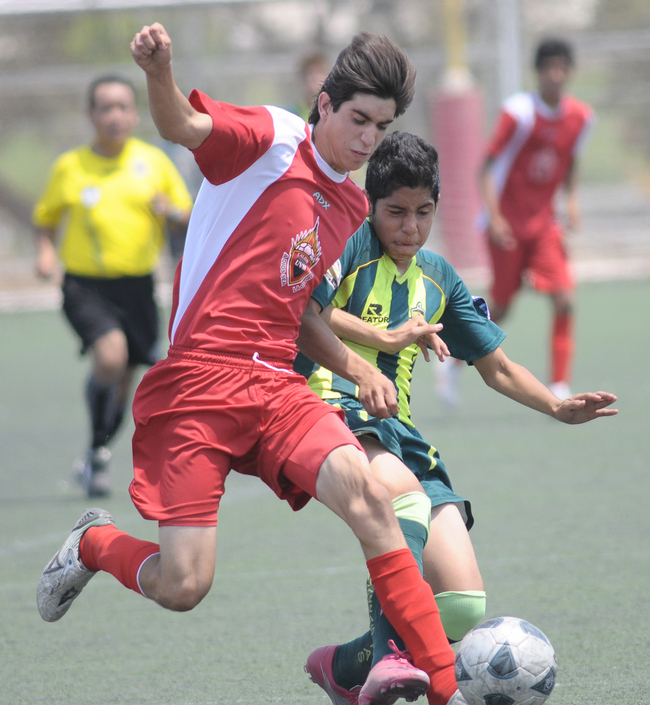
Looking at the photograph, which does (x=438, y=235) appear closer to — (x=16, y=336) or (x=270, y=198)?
(x=16, y=336)

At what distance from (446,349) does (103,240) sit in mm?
3533

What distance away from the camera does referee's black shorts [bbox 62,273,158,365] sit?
19.2 feet

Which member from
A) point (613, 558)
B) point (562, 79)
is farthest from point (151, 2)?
point (613, 558)

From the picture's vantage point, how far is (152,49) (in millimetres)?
2600

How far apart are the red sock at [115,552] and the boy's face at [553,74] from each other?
5240 millimetres

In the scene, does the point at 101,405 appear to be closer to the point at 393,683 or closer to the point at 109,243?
the point at 109,243

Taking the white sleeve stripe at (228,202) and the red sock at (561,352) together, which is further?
the red sock at (561,352)

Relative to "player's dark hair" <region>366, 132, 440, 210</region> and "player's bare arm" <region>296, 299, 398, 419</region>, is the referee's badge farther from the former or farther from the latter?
"player's bare arm" <region>296, 299, 398, 419</region>

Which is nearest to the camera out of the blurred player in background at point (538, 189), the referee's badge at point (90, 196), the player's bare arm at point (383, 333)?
the player's bare arm at point (383, 333)

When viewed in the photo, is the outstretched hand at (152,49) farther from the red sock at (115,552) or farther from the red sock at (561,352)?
the red sock at (561,352)

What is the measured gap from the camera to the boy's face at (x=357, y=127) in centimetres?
293

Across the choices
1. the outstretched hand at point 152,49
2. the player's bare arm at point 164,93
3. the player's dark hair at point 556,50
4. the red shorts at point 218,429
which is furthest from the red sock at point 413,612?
the player's dark hair at point 556,50

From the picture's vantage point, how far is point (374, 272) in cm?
A: 322

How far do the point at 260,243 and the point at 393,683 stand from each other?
1.20 m
